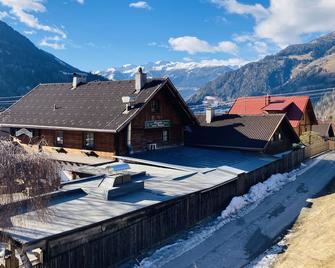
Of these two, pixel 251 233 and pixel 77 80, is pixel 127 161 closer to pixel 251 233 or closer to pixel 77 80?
pixel 251 233

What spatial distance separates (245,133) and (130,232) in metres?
20.5

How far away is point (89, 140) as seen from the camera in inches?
1084

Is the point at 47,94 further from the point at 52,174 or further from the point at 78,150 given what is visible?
the point at 52,174

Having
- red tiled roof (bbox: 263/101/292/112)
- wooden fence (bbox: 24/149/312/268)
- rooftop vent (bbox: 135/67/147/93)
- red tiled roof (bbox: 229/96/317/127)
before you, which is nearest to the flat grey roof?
wooden fence (bbox: 24/149/312/268)

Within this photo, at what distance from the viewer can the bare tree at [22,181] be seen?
923 cm

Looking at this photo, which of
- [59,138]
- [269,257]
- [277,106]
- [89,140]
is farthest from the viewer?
[277,106]

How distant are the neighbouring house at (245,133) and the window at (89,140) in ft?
33.7

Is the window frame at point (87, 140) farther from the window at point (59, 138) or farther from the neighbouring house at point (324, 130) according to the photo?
the neighbouring house at point (324, 130)

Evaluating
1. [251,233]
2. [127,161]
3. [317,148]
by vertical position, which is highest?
[127,161]

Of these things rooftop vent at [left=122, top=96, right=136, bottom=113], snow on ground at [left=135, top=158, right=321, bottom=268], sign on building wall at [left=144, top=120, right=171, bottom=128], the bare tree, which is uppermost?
rooftop vent at [left=122, top=96, right=136, bottom=113]

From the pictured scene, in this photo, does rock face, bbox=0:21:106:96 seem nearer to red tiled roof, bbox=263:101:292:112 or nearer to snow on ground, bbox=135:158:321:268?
red tiled roof, bbox=263:101:292:112

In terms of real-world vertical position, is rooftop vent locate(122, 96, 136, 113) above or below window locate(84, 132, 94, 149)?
above

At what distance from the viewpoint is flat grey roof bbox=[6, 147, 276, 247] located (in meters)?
12.4

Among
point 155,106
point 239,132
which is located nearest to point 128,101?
point 155,106
